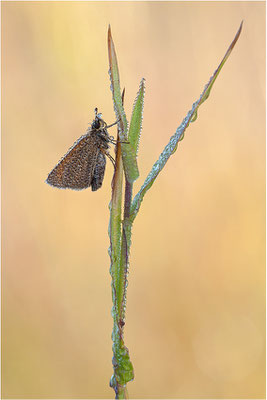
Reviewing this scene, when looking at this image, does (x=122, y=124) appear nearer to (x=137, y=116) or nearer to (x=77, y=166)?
(x=137, y=116)

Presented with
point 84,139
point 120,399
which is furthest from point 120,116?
point 120,399

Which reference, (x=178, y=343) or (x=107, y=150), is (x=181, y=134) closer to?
(x=107, y=150)

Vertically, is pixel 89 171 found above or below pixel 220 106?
below

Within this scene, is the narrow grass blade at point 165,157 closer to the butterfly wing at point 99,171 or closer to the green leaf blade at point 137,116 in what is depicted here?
the green leaf blade at point 137,116

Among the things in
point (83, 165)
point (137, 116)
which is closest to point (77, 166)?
point (83, 165)

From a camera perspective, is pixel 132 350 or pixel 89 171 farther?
pixel 132 350

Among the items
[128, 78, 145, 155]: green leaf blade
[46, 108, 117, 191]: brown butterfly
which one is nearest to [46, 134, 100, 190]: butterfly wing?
[46, 108, 117, 191]: brown butterfly

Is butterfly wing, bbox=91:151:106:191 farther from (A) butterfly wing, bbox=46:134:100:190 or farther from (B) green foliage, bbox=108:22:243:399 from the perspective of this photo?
(B) green foliage, bbox=108:22:243:399
